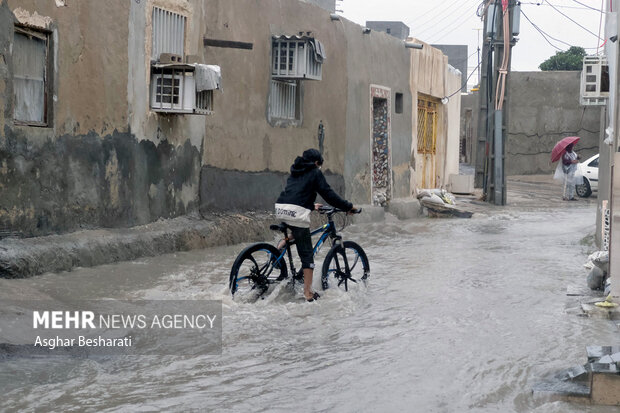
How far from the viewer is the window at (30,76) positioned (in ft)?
31.0

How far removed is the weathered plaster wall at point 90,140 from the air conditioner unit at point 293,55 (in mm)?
2791

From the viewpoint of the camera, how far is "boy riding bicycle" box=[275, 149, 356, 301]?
821 centimetres

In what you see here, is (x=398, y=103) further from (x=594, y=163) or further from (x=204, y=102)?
(x=204, y=102)

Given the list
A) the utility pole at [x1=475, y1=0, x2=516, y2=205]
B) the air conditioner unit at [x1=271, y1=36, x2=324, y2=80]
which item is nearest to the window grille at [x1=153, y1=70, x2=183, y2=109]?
the air conditioner unit at [x1=271, y1=36, x2=324, y2=80]

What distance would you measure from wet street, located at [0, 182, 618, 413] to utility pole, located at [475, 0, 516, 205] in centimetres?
1026

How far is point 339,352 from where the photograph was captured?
6570 millimetres

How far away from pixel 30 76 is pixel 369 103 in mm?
9510

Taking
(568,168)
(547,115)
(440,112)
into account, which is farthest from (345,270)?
(547,115)

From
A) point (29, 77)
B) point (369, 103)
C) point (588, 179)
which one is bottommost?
point (588, 179)

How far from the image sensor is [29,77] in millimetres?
9625

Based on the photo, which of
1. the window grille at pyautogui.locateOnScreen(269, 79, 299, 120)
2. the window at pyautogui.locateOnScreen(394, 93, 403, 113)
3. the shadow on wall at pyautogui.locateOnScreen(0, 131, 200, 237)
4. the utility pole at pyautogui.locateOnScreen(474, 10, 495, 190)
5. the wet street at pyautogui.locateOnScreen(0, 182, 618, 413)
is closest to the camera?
the wet street at pyautogui.locateOnScreen(0, 182, 618, 413)

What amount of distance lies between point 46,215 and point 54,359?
3959mm

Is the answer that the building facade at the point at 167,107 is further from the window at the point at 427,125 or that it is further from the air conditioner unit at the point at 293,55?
the window at the point at 427,125

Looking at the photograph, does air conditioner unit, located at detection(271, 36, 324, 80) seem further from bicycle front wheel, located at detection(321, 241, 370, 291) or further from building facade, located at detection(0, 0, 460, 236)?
bicycle front wheel, located at detection(321, 241, 370, 291)
